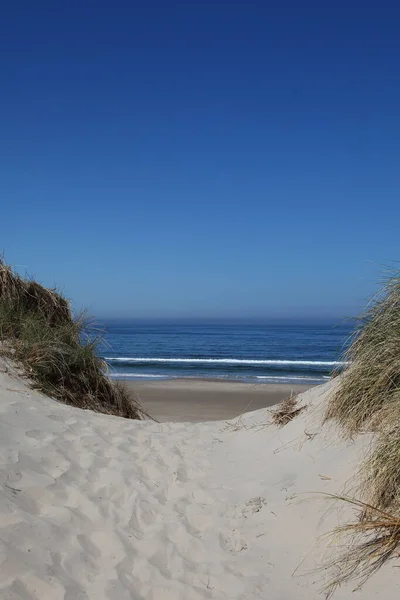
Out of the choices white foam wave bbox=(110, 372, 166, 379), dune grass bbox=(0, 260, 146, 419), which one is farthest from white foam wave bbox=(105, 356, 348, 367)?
dune grass bbox=(0, 260, 146, 419)

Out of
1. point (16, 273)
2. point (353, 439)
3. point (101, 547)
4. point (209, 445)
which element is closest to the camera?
point (101, 547)

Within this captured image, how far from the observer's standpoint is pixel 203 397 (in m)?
16.5

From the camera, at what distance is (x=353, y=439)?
4414 millimetres

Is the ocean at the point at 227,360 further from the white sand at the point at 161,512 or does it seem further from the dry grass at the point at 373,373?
the dry grass at the point at 373,373

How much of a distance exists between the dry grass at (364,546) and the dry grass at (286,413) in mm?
3012

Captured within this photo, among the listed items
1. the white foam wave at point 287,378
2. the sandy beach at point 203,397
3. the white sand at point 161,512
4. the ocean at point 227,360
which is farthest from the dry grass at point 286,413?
the white foam wave at point 287,378

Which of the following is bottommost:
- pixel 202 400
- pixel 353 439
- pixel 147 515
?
pixel 202 400

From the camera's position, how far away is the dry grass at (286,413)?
20.8ft

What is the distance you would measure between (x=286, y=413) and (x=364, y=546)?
11.2 ft

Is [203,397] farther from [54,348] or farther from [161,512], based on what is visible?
[161,512]

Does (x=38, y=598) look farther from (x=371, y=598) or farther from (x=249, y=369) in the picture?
(x=249, y=369)

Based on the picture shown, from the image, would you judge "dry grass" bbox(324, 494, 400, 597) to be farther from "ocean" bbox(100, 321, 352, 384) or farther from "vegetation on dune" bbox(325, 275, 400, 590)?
"ocean" bbox(100, 321, 352, 384)

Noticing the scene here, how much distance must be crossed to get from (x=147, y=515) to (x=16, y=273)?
602 cm

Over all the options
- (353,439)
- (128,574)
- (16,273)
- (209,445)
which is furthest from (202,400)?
(128,574)
